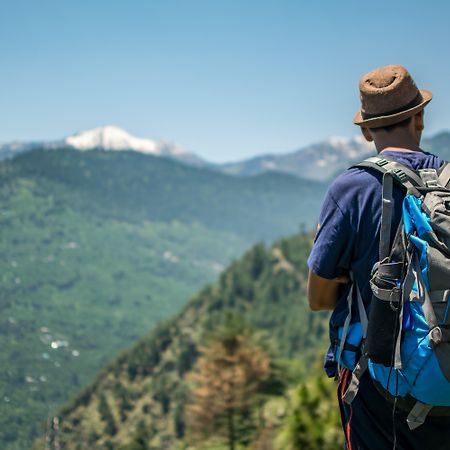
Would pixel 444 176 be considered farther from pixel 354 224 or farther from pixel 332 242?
pixel 332 242

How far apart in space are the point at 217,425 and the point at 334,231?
118 ft

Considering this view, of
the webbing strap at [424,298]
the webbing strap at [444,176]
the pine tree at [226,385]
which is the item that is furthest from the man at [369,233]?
the pine tree at [226,385]

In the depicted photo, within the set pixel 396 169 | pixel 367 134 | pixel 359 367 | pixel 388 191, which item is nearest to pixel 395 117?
pixel 367 134

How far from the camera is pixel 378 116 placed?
11.1 feet

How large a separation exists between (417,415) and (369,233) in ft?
2.78

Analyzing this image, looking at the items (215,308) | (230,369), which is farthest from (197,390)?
(215,308)

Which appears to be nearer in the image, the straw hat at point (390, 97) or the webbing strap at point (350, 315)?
the webbing strap at point (350, 315)

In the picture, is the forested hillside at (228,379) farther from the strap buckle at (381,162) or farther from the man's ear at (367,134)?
the strap buckle at (381,162)

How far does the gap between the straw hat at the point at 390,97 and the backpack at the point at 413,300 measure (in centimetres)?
32

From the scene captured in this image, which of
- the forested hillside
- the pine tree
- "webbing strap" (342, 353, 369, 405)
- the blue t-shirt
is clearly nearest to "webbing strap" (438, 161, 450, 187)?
the blue t-shirt

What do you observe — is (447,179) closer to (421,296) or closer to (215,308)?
(421,296)

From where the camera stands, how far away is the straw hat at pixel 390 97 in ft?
11.0

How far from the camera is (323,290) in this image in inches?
136

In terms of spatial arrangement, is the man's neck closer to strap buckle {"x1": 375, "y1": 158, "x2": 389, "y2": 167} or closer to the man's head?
the man's head
